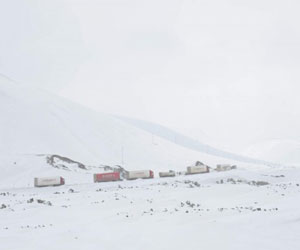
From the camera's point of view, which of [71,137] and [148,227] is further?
[71,137]

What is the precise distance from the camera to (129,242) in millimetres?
15586

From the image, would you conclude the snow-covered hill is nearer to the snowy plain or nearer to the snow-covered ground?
the snowy plain

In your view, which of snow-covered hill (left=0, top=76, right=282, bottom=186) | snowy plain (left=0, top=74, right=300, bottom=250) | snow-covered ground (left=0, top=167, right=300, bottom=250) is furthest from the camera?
snow-covered hill (left=0, top=76, right=282, bottom=186)

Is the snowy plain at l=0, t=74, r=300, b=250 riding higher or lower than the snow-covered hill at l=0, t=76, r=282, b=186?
lower

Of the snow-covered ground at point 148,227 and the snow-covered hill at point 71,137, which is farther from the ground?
the snow-covered hill at point 71,137

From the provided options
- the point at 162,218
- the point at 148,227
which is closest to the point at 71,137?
the point at 162,218

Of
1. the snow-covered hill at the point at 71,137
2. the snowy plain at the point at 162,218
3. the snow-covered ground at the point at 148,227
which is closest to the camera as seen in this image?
the snow-covered ground at the point at 148,227

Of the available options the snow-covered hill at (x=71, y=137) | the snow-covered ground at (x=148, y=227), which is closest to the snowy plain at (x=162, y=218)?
the snow-covered ground at (x=148, y=227)

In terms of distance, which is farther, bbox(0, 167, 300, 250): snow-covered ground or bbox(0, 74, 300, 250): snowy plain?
bbox(0, 74, 300, 250): snowy plain

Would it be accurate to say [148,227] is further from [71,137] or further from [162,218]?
[71,137]

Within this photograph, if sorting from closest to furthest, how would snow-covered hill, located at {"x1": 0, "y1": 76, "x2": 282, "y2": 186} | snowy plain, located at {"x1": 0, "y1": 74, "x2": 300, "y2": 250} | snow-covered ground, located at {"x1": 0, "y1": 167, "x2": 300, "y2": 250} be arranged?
snow-covered ground, located at {"x1": 0, "y1": 167, "x2": 300, "y2": 250} → snowy plain, located at {"x1": 0, "y1": 74, "x2": 300, "y2": 250} → snow-covered hill, located at {"x1": 0, "y1": 76, "x2": 282, "y2": 186}

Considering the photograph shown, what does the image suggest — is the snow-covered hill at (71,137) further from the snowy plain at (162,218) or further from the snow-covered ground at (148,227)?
the snow-covered ground at (148,227)

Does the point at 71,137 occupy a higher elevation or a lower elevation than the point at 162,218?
higher

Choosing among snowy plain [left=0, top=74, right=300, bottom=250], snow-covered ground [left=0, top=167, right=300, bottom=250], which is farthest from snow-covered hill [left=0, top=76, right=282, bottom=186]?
snow-covered ground [left=0, top=167, right=300, bottom=250]
